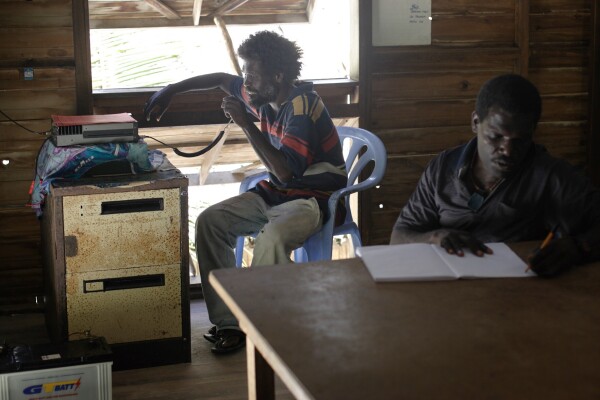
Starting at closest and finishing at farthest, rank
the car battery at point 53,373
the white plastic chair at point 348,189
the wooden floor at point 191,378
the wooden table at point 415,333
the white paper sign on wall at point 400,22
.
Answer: the wooden table at point 415,333 → the car battery at point 53,373 → the wooden floor at point 191,378 → the white plastic chair at point 348,189 → the white paper sign on wall at point 400,22

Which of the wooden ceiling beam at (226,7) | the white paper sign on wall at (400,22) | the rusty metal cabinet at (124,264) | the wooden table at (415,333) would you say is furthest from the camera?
the wooden ceiling beam at (226,7)

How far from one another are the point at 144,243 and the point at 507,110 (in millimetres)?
1509

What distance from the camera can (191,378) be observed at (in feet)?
11.2

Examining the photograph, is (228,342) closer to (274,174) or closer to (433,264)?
(274,174)

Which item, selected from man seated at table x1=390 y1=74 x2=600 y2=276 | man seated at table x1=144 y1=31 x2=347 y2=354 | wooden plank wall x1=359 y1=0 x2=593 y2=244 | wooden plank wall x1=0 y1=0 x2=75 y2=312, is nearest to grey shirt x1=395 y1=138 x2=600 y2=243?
man seated at table x1=390 y1=74 x2=600 y2=276

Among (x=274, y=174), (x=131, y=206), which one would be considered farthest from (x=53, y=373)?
(x=274, y=174)

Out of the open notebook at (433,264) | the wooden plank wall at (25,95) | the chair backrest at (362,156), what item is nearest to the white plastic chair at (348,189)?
the chair backrest at (362,156)

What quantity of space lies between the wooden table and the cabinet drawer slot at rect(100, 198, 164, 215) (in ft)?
4.35

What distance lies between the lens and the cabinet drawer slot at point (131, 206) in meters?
3.40

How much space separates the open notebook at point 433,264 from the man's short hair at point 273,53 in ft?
5.28

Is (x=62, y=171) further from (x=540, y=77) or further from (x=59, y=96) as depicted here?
(x=540, y=77)

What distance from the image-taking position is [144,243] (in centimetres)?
345

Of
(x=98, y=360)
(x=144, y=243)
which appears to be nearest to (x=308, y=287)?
(x=98, y=360)

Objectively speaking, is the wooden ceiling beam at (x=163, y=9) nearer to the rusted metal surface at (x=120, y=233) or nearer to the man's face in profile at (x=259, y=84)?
the man's face in profile at (x=259, y=84)
